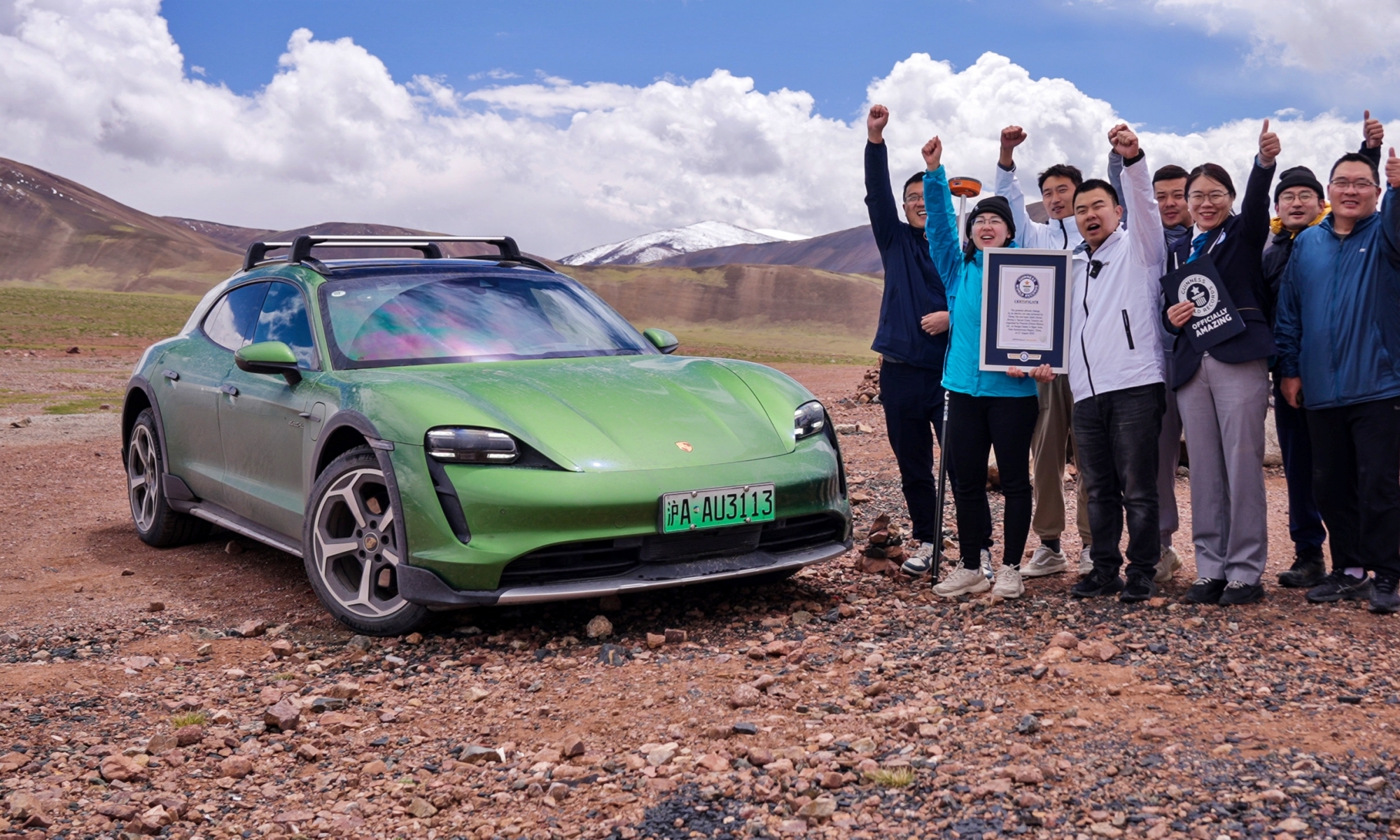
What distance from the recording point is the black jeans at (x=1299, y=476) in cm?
568

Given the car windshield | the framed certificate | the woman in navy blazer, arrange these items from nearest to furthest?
the woman in navy blazer < the framed certificate < the car windshield

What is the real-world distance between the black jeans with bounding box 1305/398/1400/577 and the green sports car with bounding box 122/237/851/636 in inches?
84.7

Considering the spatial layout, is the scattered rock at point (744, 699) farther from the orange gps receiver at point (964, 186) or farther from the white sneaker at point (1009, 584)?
the orange gps receiver at point (964, 186)

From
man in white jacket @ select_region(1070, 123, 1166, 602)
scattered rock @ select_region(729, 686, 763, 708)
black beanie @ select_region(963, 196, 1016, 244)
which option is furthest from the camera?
black beanie @ select_region(963, 196, 1016, 244)

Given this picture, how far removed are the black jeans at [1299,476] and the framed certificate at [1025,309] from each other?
1236 millimetres

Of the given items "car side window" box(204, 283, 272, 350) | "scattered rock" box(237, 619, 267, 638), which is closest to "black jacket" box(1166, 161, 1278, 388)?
"scattered rock" box(237, 619, 267, 638)

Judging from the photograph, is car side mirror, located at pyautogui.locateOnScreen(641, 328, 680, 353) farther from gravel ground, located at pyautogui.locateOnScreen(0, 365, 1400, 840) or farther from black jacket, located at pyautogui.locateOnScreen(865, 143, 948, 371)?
gravel ground, located at pyautogui.locateOnScreen(0, 365, 1400, 840)

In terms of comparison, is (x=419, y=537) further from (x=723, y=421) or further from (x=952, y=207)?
(x=952, y=207)

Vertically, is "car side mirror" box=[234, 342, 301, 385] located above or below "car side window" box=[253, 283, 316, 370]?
below

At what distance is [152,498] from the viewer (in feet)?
23.8

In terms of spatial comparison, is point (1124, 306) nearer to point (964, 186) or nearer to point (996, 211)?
point (996, 211)

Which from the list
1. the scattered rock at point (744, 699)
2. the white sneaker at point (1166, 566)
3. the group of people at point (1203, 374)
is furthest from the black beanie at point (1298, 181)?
the scattered rock at point (744, 699)

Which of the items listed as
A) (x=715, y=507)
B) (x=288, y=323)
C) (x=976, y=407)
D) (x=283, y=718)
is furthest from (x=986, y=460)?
(x=288, y=323)

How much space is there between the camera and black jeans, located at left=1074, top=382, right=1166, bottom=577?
5.20m
